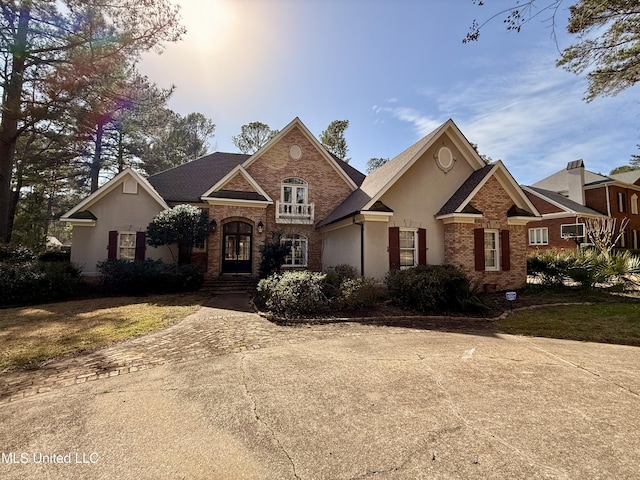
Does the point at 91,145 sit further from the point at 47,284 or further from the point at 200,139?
the point at 47,284

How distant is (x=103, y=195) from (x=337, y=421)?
16.4 m

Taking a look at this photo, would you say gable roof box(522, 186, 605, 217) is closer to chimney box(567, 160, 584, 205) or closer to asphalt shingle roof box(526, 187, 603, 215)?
asphalt shingle roof box(526, 187, 603, 215)

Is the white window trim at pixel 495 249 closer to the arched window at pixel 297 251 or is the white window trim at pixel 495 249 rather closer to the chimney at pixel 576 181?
the arched window at pixel 297 251

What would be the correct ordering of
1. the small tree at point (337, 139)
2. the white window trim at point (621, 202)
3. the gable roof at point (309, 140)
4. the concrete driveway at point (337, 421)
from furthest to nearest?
the small tree at point (337, 139)
the white window trim at point (621, 202)
the gable roof at point (309, 140)
the concrete driveway at point (337, 421)

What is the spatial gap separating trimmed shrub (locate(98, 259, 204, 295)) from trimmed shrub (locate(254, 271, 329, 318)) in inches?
225

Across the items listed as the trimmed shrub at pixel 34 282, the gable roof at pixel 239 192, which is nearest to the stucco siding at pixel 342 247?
the gable roof at pixel 239 192

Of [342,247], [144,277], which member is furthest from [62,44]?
[342,247]

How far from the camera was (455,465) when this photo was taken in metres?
2.75

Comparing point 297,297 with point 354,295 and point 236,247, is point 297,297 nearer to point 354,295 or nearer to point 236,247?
point 354,295

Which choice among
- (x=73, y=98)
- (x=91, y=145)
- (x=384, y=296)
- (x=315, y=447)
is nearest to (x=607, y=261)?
(x=384, y=296)

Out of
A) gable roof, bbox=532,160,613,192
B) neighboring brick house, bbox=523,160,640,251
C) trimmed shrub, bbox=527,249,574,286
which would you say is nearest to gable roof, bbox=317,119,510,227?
trimmed shrub, bbox=527,249,574,286

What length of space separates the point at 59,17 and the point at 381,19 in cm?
1602

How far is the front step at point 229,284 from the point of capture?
14.5 meters

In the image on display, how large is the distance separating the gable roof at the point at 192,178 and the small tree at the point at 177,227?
8.97 feet
